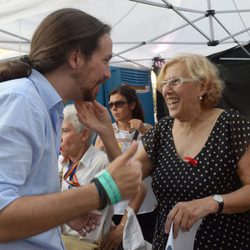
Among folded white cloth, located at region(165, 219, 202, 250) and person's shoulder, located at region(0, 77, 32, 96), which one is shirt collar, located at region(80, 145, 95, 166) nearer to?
folded white cloth, located at region(165, 219, 202, 250)

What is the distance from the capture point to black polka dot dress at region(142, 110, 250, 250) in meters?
1.54

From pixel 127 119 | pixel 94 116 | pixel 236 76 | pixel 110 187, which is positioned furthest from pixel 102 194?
pixel 236 76

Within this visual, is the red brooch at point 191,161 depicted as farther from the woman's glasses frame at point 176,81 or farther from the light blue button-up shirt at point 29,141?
the light blue button-up shirt at point 29,141

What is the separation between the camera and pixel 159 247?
1712 millimetres

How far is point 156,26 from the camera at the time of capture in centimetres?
440

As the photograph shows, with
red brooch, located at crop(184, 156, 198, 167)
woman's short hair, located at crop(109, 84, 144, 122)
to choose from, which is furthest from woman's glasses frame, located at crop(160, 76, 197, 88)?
woman's short hair, located at crop(109, 84, 144, 122)

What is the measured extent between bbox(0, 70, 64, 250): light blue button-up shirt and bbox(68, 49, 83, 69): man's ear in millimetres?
96

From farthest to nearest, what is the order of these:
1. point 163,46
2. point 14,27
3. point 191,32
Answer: point 163,46, point 191,32, point 14,27

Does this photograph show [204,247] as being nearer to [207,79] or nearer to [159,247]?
[159,247]

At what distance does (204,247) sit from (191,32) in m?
3.68

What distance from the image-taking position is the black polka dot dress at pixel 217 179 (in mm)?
1536

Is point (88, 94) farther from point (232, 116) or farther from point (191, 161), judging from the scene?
point (232, 116)

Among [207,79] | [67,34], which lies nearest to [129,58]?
[207,79]

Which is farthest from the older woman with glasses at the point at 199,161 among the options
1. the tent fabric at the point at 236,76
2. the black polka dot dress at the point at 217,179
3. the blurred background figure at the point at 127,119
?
the tent fabric at the point at 236,76
